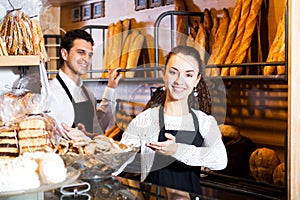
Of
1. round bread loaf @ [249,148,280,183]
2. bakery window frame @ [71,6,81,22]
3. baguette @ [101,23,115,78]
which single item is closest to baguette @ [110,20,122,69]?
baguette @ [101,23,115,78]

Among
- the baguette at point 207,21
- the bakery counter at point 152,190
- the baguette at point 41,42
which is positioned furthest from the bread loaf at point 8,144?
the baguette at point 207,21

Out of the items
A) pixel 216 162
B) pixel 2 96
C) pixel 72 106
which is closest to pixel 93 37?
pixel 72 106

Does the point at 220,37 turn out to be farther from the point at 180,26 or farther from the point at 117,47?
the point at 117,47

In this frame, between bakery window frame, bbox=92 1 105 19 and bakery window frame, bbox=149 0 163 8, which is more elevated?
bakery window frame, bbox=149 0 163 8

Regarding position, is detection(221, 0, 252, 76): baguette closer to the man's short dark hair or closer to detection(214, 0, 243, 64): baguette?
detection(214, 0, 243, 64): baguette

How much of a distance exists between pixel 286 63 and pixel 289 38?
0.24 feet

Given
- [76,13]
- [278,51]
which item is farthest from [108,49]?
[278,51]

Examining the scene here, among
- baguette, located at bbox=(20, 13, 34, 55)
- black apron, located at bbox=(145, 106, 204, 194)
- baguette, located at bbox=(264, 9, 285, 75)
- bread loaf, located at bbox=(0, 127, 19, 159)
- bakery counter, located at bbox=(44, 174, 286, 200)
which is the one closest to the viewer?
bakery counter, located at bbox=(44, 174, 286, 200)

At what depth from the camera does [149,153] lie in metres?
1.60

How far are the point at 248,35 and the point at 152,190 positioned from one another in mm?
600

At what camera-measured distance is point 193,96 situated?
1580 millimetres

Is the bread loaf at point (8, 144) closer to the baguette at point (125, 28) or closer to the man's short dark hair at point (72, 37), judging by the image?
the man's short dark hair at point (72, 37)

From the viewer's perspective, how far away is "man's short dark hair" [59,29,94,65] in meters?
Result: 1.56

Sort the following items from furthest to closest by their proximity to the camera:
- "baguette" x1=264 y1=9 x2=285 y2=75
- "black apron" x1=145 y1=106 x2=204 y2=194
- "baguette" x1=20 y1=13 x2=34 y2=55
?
"black apron" x1=145 y1=106 x2=204 y2=194 → "baguette" x1=264 y1=9 x2=285 y2=75 → "baguette" x1=20 y1=13 x2=34 y2=55
